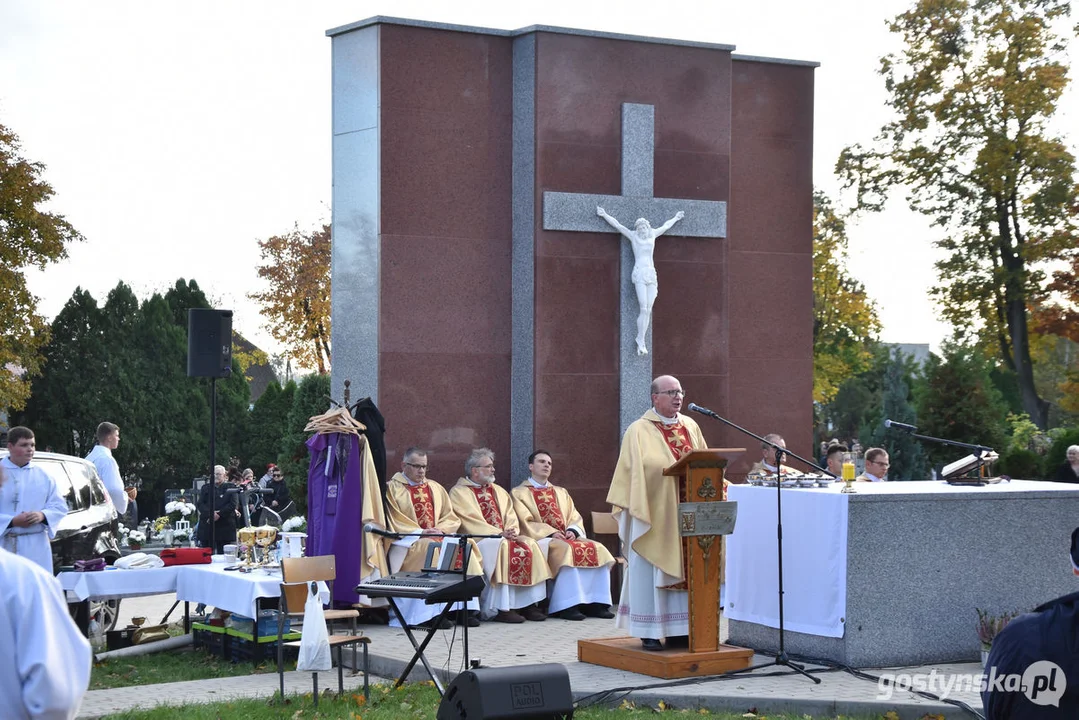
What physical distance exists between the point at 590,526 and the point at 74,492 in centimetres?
484

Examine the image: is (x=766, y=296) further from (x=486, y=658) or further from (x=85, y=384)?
(x=85, y=384)

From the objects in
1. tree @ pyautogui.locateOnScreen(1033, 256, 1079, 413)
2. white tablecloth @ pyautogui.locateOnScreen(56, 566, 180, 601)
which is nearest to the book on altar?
white tablecloth @ pyautogui.locateOnScreen(56, 566, 180, 601)

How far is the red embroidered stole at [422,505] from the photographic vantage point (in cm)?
1201

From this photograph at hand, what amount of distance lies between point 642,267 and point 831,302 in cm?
2397

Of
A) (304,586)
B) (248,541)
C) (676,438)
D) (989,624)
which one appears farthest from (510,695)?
(248,541)

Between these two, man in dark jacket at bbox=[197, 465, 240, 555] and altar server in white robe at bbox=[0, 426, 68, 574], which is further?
man in dark jacket at bbox=[197, 465, 240, 555]

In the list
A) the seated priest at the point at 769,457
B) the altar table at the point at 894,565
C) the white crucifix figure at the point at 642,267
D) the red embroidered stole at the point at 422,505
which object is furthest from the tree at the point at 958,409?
the altar table at the point at 894,565

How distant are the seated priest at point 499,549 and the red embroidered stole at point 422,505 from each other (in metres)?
0.33

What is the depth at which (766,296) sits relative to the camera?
47.9ft

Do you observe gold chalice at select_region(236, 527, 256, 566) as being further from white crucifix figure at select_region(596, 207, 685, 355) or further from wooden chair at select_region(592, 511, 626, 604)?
white crucifix figure at select_region(596, 207, 685, 355)

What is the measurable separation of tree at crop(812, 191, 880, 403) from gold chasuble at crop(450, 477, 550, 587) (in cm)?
2359

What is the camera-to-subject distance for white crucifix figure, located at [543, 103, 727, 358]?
1329cm

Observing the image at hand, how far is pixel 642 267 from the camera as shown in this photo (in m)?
13.4

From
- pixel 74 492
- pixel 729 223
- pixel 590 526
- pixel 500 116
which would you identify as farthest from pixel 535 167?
pixel 74 492
